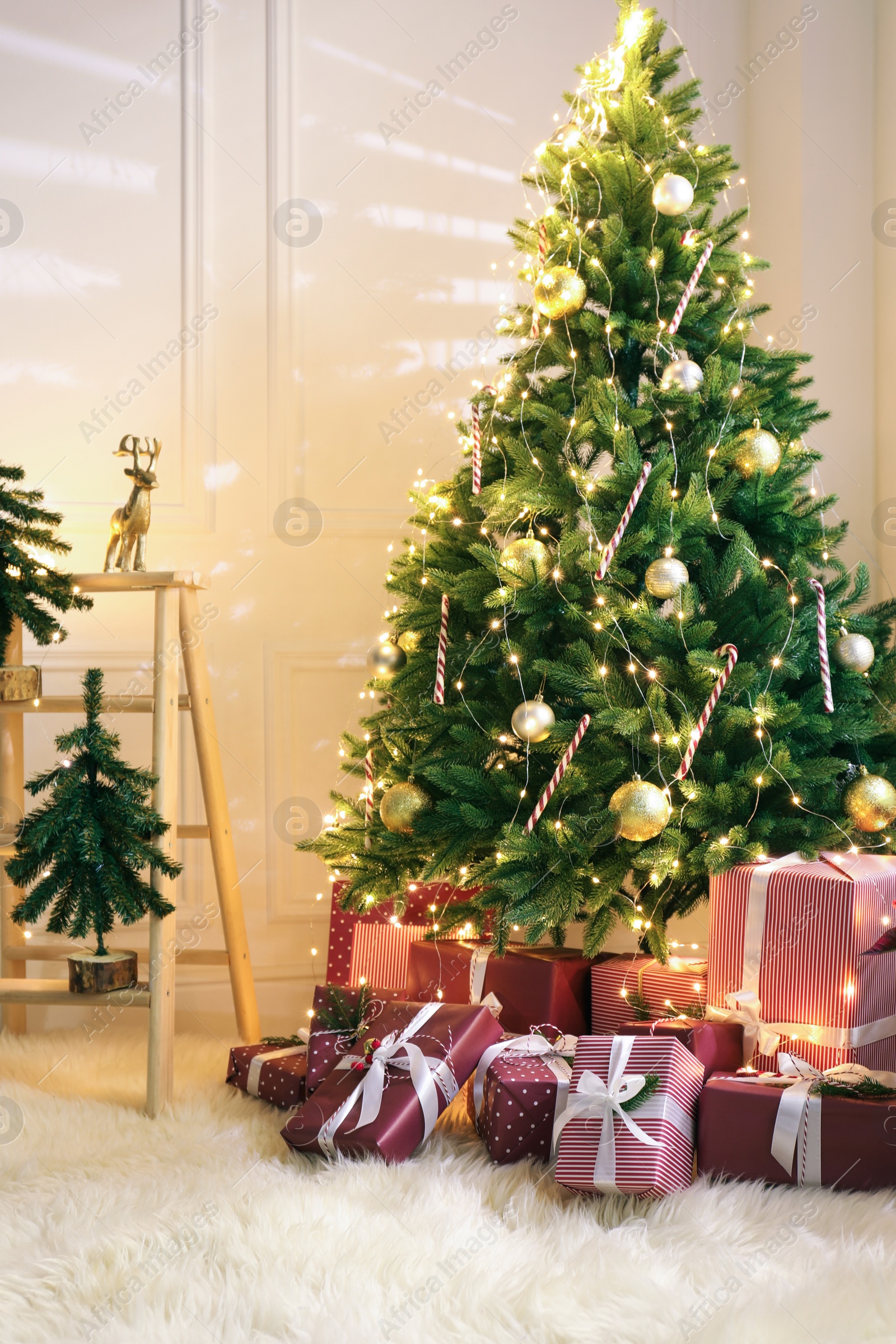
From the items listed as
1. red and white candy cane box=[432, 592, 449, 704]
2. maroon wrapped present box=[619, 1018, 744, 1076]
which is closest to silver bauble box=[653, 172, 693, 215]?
red and white candy cane box=[432, 592, 449, 704]

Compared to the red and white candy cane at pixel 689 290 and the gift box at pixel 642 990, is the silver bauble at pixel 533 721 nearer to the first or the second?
the gift box at pixel 642 990

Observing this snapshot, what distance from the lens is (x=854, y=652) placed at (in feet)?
5.82

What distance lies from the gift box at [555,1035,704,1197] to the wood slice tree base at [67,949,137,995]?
0.88 meters

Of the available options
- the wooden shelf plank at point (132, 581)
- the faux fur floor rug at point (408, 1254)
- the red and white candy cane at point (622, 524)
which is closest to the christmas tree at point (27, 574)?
the wooden shelf plank at point (132, 581)

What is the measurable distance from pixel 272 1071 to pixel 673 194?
176 centimetres

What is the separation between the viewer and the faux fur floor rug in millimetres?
1105

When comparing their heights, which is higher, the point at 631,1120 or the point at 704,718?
the point at 704,718

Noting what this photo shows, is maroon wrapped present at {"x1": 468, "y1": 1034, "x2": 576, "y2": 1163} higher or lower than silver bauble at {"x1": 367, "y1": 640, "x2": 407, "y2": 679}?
lower

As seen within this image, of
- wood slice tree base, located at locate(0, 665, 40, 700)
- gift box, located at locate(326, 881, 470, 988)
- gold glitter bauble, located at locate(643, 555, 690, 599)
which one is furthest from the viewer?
gift box, located at locate(326, 881, 470, 988)

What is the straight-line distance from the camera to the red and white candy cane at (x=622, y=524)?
68.2 inches

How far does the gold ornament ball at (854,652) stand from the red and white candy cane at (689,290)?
0.65 meters

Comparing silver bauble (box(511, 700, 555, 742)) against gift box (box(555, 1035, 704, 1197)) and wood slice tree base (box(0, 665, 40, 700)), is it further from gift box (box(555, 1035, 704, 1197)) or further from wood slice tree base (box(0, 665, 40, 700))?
wood slice tree base (box(0, 665, 40, 700))

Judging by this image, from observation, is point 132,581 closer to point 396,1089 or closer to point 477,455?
point 477,455

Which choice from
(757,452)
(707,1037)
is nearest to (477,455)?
(757,452)
